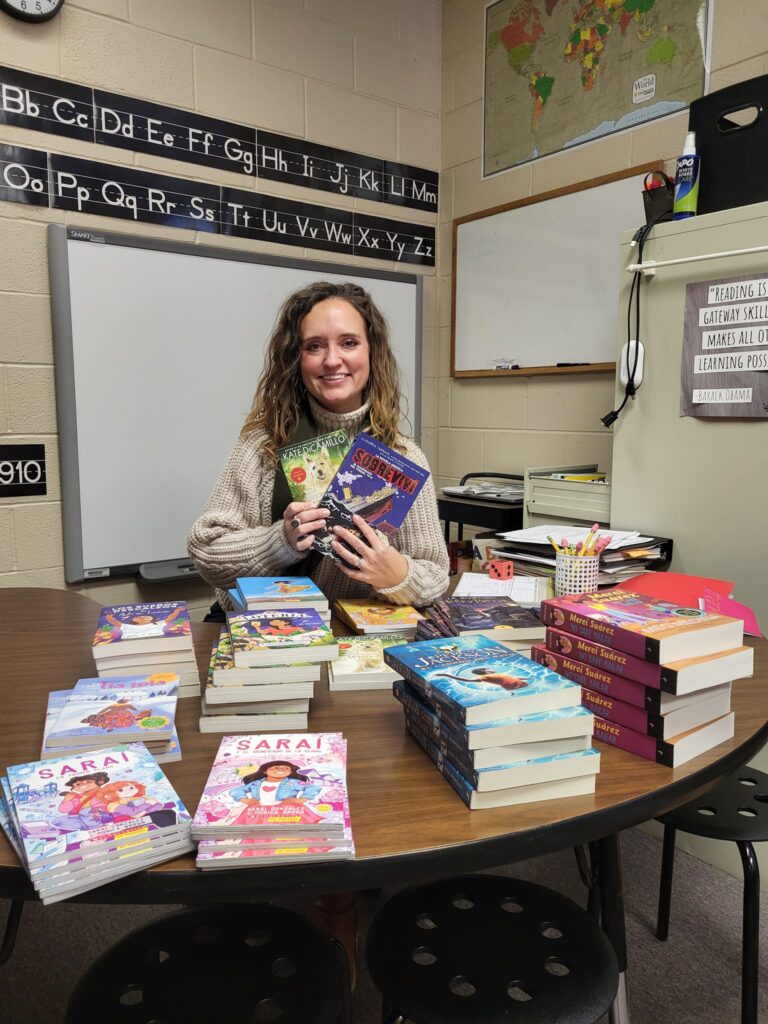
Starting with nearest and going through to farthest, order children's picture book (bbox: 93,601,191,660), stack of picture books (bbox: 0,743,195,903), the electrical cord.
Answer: stack of picture books (bbox: 0,743,195,903)
children's picture book (bbox: 93,601,191,660)
the electrical cord

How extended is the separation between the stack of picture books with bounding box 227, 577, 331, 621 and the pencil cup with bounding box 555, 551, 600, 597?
0.65m

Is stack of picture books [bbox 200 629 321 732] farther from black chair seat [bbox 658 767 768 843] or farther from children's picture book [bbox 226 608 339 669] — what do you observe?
black chair seat [bbox 658 767 768 843]

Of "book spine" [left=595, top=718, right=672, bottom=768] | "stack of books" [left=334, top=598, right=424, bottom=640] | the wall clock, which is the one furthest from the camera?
the wall clock

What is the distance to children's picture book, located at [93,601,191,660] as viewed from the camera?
111cm

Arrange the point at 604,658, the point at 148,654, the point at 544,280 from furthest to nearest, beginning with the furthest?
1. the point at 544,280
2. the point at 148,654
3. the point at 604,658

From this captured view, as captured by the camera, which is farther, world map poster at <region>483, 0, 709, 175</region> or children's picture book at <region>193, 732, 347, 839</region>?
world map poster at <region>483, 0, 709, 175</region>

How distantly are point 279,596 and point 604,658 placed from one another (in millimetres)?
526

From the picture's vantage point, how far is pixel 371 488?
1500 mm

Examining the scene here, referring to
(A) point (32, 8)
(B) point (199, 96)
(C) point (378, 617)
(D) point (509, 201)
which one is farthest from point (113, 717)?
(D) point (509, 201)

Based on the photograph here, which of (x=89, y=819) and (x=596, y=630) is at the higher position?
(x=596, y=630)

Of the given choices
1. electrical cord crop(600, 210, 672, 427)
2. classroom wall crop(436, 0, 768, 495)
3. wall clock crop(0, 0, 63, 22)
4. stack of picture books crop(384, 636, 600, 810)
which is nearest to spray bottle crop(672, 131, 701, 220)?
electrical cord crop(600, 210, 672, 427)

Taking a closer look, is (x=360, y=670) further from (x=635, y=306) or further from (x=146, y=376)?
(x=146, y=376)

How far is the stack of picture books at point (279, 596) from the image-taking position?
1.22 metres

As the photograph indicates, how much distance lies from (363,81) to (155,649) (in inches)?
115
